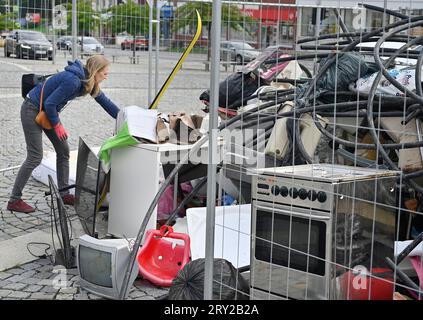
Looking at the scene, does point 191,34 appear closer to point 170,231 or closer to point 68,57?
point 68,57

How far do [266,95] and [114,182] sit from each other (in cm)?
144

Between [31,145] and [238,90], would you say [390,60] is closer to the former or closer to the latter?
[238,90]

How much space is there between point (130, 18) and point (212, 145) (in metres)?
4.92

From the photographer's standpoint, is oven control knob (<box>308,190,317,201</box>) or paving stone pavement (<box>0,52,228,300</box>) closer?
oven control knob (<box>308,190,317,201</box>)

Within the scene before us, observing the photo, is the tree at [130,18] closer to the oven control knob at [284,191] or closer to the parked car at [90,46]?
the parked car at [90,46]

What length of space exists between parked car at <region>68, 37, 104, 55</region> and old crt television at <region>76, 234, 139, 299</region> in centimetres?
365

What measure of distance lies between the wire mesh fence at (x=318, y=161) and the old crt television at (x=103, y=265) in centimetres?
49

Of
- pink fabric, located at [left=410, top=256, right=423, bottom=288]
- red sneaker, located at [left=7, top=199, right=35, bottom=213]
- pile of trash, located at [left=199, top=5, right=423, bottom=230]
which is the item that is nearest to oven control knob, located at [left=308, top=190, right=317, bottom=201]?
pile of trash, located at [left=199, top=5, right=423, bottom=230]

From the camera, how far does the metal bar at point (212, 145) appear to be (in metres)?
3.57

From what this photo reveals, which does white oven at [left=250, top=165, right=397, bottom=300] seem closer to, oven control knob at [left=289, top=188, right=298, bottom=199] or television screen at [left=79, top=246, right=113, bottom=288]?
oven control knob at [left=289, top=188, right=298, bottom=199]

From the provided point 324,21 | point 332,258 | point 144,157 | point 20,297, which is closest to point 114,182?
point 144,157

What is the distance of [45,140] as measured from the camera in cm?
984

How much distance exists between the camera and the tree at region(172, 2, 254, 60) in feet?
12.5

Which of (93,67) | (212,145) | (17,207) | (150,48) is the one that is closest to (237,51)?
(212,145)
